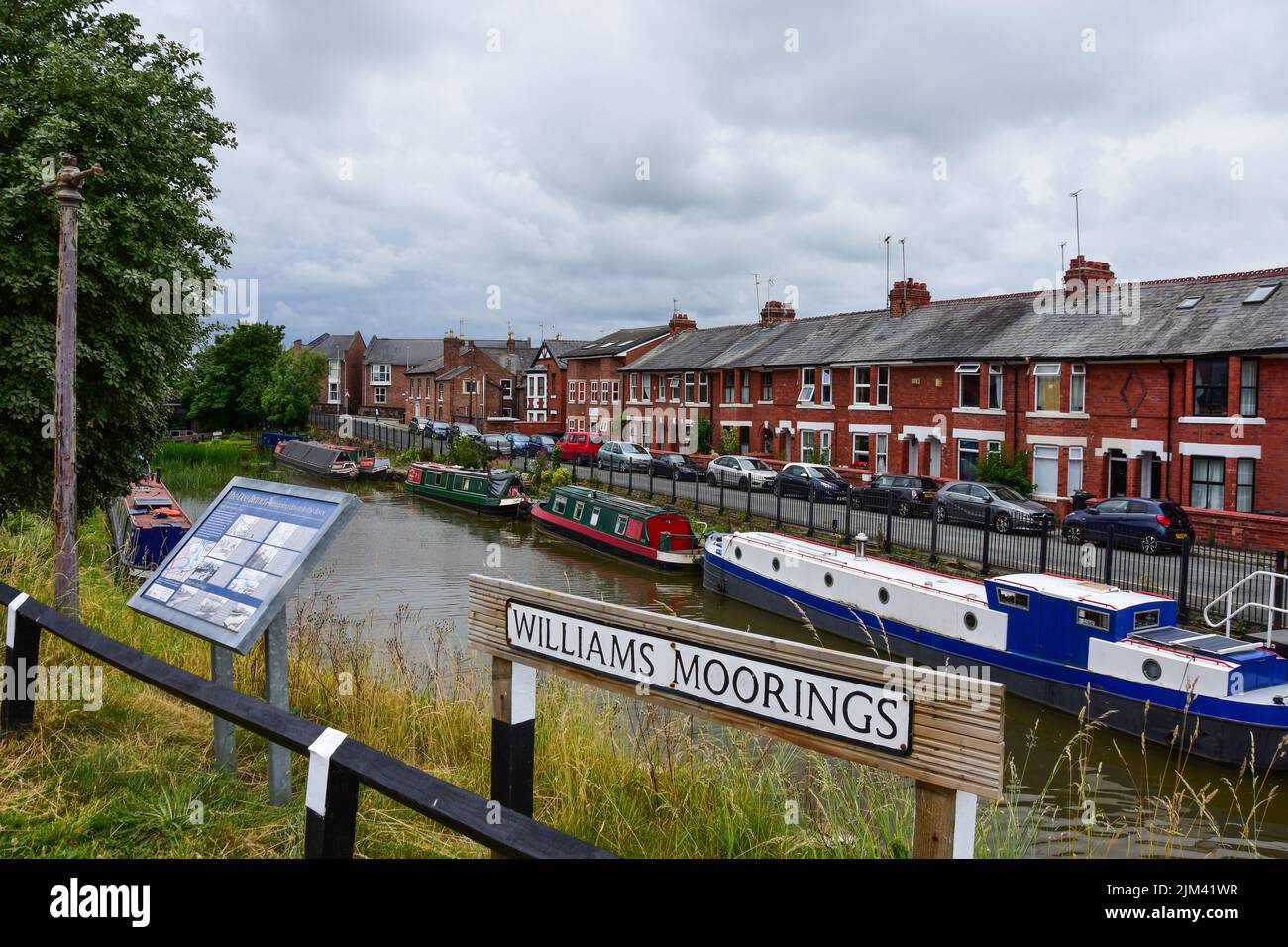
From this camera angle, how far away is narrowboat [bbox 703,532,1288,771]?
11.9m

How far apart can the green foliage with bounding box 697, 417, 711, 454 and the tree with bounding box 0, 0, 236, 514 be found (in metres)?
33.6

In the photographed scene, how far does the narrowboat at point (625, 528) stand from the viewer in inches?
1025

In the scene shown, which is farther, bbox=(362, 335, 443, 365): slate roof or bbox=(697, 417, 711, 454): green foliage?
bbox=(362, 335, 443, 365): slate roof

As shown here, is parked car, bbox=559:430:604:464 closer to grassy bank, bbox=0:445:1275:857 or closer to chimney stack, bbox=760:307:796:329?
chimney stack, bbox=760:307:796:329

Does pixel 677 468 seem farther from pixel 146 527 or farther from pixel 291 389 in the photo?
pixel 291 389

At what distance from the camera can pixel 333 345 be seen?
90062 millimetres

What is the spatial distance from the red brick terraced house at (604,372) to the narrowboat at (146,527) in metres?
30.3

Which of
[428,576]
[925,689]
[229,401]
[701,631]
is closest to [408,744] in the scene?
[701,631]

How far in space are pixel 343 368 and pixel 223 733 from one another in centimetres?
8799

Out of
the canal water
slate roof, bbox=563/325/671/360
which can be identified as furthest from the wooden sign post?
slate roof, bbox=563/325/671/360

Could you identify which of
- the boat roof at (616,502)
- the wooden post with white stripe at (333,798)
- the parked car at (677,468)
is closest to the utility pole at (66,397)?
the wooden post with white stripe at (333,798)

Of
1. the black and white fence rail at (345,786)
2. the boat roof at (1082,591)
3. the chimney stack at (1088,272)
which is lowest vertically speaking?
the boat roof at (1082,591)

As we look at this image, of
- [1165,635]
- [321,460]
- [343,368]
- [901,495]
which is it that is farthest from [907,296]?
[343,368]

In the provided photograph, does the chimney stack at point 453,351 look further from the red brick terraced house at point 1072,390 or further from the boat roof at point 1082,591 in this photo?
the boat roof at point 1082,591
